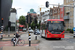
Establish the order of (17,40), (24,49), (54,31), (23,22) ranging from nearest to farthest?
(24,49) < (17,40) < (54,31) < (23,22)

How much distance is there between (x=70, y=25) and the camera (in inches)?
2291

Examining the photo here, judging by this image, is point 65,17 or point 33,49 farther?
point 65,17

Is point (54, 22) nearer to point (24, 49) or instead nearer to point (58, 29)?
point (58, 29)

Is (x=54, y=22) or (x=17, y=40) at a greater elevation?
(x=54, y=22)

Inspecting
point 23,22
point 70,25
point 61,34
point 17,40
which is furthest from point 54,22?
point 23,22

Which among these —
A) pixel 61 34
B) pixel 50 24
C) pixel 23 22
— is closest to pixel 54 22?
pixel 50 24

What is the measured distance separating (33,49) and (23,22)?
299 ft

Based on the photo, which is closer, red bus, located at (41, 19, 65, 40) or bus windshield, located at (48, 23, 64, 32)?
red bus, located at (41, 19, 65, 40)

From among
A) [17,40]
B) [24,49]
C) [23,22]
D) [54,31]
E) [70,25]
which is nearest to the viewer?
[24,49]

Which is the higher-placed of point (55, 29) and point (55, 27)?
point (55, 27)

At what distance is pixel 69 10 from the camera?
192ft

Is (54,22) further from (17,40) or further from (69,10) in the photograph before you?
(69,10)

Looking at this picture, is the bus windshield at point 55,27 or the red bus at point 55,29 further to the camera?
the bus windshield at point 55,27

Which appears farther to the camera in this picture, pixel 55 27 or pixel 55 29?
pixel 55 27
